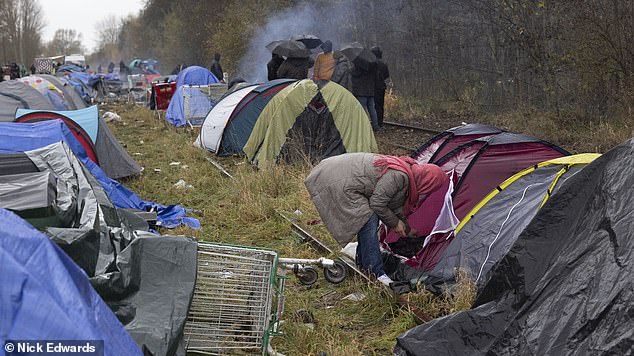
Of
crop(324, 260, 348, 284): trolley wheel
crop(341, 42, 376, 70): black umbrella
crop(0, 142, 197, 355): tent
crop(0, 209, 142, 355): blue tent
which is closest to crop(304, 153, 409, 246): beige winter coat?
crop(324, 260, 348, 284): trolley wheel

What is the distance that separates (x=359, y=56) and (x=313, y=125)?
4164mm

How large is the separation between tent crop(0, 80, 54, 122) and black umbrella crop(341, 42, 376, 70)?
623cm

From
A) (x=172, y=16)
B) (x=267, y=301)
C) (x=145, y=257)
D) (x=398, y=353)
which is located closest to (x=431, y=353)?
(x=398, y=353)

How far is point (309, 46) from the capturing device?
62.1 ft

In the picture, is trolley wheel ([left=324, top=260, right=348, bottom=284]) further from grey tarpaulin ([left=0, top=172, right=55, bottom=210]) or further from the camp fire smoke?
the camp fire smoke

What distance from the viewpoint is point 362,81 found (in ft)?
48.9

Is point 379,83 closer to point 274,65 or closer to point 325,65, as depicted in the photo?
point 325,65

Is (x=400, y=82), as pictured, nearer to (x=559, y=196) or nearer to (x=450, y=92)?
(x=450, y=92)

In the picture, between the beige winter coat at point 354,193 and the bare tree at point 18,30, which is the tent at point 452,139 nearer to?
the beige winter coat at point 354,193

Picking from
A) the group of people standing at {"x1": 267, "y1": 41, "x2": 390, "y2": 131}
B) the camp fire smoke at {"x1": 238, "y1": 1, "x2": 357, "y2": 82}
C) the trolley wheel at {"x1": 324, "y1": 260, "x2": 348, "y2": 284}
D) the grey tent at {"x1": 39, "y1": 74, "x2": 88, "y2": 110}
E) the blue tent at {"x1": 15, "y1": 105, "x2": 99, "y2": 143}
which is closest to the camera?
the trolley wheel at {"x1": 324, "y1": 260, "x2": 348, "y2": 284}

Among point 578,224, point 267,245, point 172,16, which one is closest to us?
point 578,224

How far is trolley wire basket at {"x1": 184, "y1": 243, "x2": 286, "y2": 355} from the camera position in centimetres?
452

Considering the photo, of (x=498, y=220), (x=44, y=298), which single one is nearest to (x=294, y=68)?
(x=498, y=220)

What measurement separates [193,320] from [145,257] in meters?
0.52
